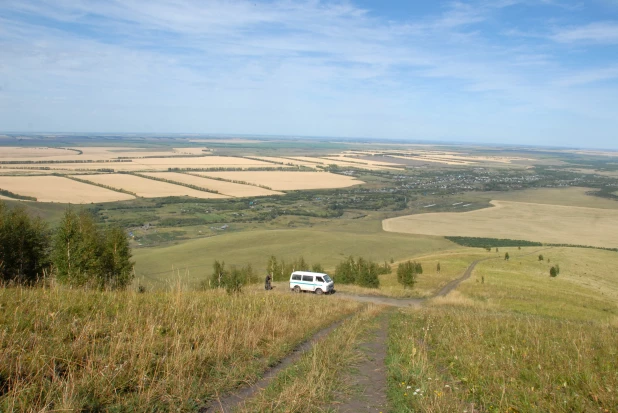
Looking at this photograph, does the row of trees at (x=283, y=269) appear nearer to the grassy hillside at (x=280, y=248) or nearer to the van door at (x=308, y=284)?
the van door at (x=308, y=284)

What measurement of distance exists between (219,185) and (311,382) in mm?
114913

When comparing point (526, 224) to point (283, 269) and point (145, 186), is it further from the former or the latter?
point (145, 186)

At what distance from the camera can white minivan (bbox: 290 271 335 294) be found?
86.8 ft

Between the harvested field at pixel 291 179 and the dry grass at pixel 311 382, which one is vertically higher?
the dry grass at pixel 311 382

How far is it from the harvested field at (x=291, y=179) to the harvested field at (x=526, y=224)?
1861 inches

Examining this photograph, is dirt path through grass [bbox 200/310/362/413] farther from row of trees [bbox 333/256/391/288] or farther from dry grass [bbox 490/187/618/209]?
dry grass [bbox 490/187/618/209]

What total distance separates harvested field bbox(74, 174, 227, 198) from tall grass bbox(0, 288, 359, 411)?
91568 millimetres

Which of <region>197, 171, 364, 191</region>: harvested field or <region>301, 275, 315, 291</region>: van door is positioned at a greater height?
<region>301, 275, 315, 291</region>: van door

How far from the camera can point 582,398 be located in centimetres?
621

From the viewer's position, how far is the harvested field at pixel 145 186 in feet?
325

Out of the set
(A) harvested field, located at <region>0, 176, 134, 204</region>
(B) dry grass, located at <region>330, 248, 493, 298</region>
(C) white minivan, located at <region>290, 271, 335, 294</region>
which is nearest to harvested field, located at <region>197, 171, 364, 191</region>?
(A) harvested field, located at <region>0, 176, 134, 204</region>

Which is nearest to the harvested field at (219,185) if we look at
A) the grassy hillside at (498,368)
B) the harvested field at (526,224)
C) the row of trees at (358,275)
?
the harvested field at (526,224)

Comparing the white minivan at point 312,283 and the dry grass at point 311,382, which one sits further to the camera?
the white minivan at point 312,283

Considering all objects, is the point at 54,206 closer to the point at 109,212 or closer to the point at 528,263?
the point at 109,212
